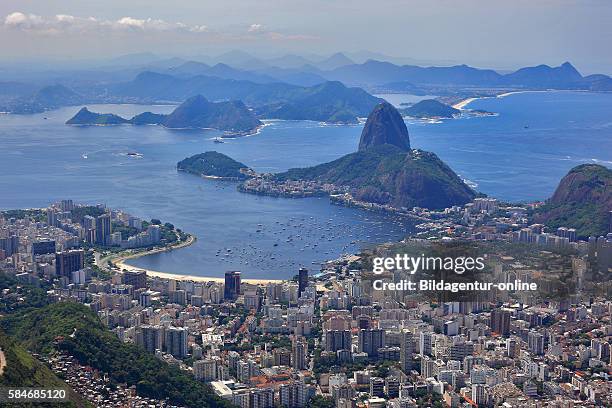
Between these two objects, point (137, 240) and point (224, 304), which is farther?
point (137, 240)

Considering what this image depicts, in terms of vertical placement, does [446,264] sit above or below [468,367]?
above

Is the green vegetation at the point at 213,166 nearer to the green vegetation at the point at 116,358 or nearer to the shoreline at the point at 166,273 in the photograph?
the shoreline at the point at 166,273

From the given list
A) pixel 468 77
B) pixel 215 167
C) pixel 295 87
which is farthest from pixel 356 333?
pixel 468 77

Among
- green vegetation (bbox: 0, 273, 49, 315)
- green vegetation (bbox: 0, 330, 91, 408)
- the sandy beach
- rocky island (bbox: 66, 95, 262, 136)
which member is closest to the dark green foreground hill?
green vegetation (bbox: 0, 273, 49, 315)

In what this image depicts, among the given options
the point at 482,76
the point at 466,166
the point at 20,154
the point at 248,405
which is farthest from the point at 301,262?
the point at 482,76

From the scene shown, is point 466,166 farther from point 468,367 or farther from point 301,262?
point 468,367
